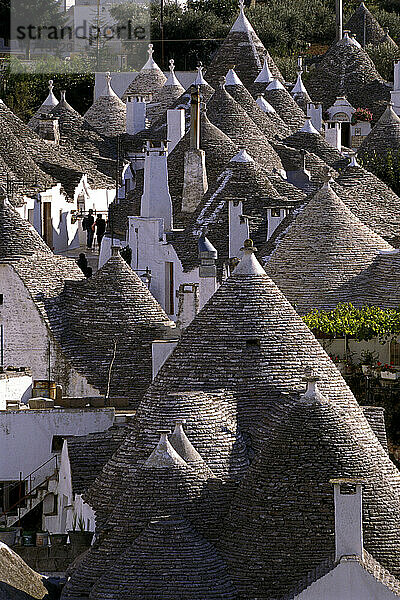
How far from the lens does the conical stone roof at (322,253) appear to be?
4188cm

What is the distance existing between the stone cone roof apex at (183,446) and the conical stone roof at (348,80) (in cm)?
5095

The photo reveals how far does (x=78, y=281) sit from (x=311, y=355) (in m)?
13.8

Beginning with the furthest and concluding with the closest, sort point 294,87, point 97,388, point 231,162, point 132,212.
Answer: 1. point 294,87
2. point 132,212
3. point 231,162
4. point 97,388

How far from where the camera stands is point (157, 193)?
51562 millimetres

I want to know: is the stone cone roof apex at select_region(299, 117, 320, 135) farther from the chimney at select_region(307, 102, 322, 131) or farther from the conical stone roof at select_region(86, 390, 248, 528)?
the conical stone roof at select_region(86, 390, 248, 528)

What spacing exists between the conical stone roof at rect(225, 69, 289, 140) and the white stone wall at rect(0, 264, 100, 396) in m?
23.0

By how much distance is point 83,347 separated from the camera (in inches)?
1566

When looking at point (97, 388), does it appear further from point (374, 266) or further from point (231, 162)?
point (231, 162)

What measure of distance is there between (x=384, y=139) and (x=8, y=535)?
35.0 m

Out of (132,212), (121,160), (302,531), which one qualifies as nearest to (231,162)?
(132,212)

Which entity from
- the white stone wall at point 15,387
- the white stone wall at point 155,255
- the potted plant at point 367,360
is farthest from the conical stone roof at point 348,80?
the white stone wall at point 15,387

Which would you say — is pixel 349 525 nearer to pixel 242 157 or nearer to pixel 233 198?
pixel 233 198

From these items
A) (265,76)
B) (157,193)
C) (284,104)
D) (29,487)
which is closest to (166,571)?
(29,487)

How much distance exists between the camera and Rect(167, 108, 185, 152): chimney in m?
60.1
